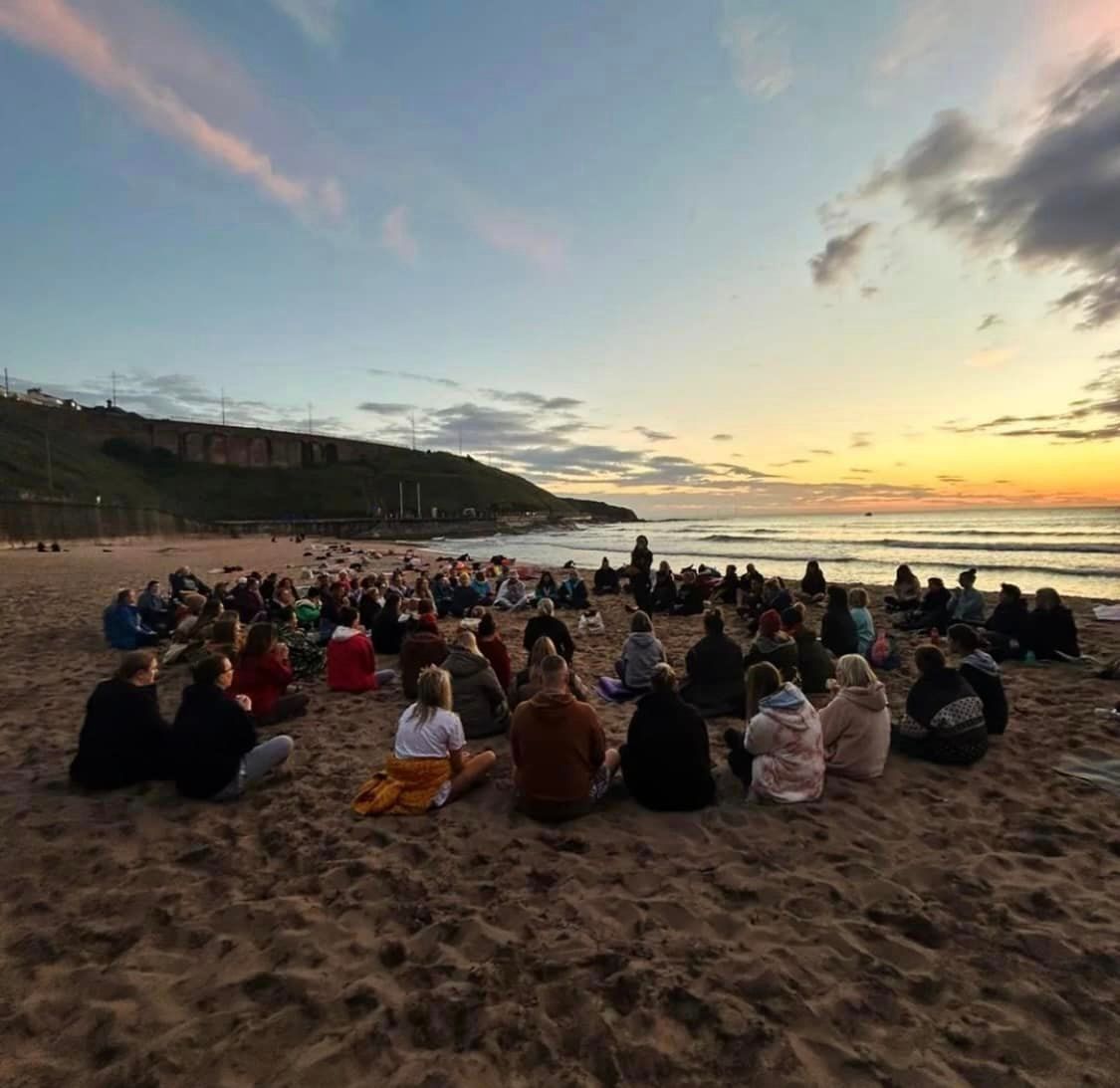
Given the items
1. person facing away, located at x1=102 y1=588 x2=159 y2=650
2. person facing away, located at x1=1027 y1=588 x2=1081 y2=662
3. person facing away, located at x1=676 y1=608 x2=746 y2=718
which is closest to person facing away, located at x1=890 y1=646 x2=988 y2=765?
person facing away, located at x1=676 y1=608 x2=746 y2=718

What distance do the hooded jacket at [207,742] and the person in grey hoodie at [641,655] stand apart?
4.48m

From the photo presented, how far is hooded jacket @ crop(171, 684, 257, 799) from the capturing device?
16.9ft

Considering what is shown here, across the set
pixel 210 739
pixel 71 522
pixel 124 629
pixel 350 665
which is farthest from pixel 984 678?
pixel 71 522

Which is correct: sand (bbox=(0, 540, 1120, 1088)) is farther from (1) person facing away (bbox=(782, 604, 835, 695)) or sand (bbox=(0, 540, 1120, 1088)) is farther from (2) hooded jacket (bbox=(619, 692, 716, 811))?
(1) person facing away (bbox=(782, 604, 835, 695))

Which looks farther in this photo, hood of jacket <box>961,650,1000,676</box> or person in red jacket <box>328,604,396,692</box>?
person in red jacket <box>328,604,396,692</box>

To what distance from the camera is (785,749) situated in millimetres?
5172

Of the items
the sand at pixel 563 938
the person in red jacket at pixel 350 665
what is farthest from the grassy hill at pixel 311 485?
the sand at pixel 563 938

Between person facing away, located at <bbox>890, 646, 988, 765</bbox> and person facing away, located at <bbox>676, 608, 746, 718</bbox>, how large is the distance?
1831mm

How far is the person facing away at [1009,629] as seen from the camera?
9836mm

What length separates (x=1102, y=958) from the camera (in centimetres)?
341

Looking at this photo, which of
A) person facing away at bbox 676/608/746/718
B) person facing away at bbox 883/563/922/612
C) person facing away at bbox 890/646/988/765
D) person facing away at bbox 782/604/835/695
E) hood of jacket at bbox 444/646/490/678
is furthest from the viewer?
person facing away at bbox 883/563/922/612

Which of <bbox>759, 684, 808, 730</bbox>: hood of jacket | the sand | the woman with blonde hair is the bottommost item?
the sand

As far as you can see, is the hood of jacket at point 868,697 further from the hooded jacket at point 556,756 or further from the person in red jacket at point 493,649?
the person in red jacket at point 493,649

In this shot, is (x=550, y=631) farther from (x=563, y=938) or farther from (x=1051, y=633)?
(x=1051, y=633)
